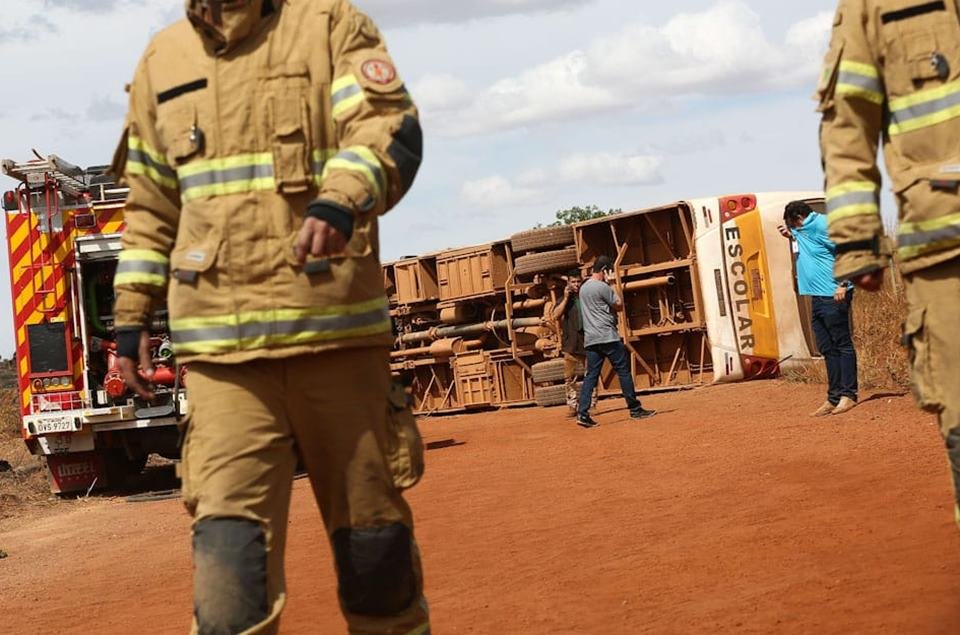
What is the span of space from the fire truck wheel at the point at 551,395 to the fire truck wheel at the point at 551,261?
6.35 feet

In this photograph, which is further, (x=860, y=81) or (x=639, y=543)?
(x=639, y=543)

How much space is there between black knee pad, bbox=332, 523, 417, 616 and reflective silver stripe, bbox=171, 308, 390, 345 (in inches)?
24.0

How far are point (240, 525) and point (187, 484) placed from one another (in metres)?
0.23

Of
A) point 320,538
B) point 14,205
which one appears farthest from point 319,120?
point 14,205

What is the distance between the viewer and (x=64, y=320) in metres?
16.6

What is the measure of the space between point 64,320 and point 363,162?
1309 centimetres

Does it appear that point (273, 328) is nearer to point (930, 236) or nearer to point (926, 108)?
point (930, 236)

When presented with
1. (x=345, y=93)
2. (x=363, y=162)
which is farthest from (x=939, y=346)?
(x=345, y=93)

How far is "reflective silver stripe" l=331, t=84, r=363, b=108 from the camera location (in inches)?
174

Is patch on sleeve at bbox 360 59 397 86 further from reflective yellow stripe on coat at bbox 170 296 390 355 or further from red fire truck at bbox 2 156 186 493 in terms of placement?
red fire truck at bbox 2 156 186 493

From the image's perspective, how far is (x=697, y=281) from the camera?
75.8 ft

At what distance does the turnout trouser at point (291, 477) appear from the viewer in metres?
4.27

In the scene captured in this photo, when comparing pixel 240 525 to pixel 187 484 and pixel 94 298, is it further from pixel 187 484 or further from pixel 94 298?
pixel 94 298

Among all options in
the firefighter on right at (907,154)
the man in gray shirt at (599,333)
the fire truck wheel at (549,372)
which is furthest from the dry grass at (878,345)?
the firefighter on right at (907,154)
